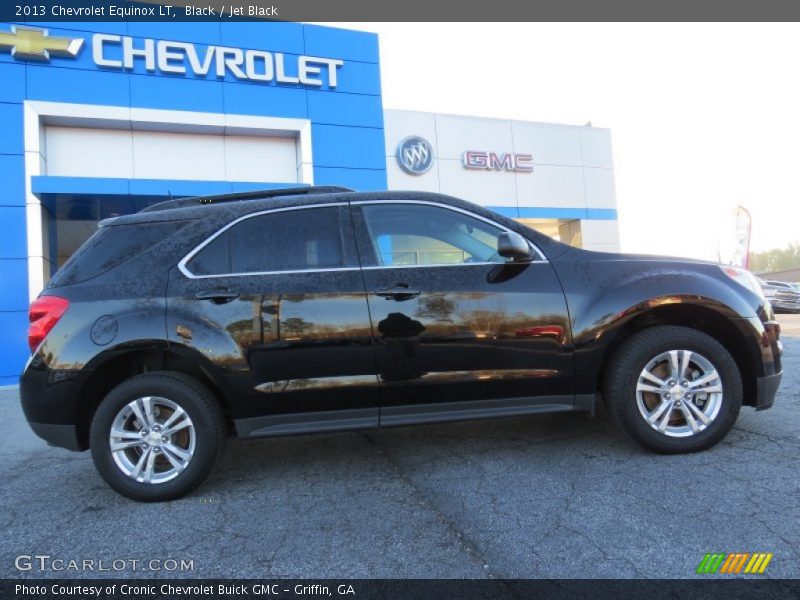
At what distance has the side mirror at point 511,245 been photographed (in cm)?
313

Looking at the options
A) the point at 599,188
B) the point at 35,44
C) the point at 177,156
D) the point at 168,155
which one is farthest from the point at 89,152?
the point at 599,188

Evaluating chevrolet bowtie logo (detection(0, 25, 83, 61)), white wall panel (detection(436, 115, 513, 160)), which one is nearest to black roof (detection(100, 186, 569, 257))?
chevrolet bowtie logo (detection(0, 25, 83, 61))

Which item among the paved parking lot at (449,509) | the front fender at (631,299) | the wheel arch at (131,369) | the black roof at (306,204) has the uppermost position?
the black roof at (306,204)

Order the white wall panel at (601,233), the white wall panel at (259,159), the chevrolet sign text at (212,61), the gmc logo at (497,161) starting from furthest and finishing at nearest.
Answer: the white wall panel at (601,233) → the gmc logo at (497,161) → the white wall panel at (259,159) → the chevrolet sign text at (212,61)

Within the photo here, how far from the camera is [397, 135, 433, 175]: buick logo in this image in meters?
14.6

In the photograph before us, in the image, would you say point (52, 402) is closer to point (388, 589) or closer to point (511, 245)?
point (388, 589)

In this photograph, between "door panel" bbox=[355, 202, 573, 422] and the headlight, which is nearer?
"door panel" bbox=[355, 202, 573, 422]

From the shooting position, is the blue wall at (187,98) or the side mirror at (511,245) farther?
the blue wall at (187,98)

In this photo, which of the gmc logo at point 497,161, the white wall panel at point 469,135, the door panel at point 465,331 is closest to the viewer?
the door panel at point 465,331

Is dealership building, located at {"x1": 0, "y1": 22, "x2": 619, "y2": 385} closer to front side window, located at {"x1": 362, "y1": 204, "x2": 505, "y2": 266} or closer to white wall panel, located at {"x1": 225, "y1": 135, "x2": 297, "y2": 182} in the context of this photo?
white wall panel, located at {"x1": 225, "y1": 135, "x2": 297, "y2": 182}

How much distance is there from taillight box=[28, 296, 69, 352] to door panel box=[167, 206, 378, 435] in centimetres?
65

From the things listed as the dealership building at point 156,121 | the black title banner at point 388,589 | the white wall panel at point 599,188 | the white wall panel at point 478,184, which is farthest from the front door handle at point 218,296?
the white wall panel at point 599,188

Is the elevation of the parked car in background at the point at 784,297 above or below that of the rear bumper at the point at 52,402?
above

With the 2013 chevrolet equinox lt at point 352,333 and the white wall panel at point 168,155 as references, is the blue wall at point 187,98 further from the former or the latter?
the 2013 chevrolet equinox lt at point 352,333
